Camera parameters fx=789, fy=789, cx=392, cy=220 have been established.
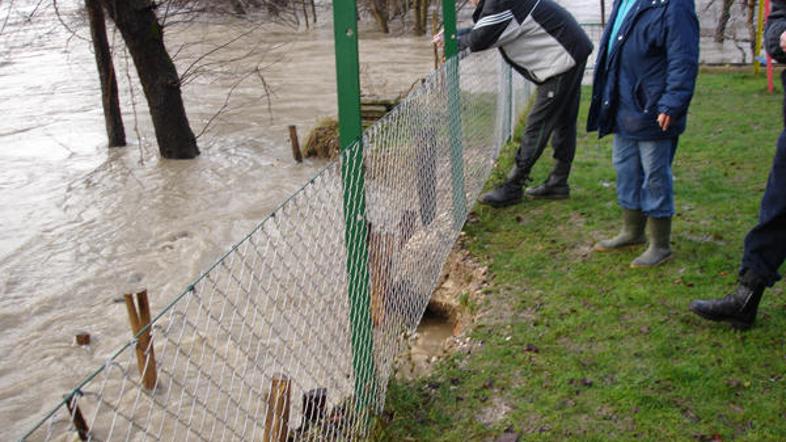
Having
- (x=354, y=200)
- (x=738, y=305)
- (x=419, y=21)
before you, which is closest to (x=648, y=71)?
(x=738, y=305)

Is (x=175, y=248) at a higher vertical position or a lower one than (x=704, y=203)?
lower

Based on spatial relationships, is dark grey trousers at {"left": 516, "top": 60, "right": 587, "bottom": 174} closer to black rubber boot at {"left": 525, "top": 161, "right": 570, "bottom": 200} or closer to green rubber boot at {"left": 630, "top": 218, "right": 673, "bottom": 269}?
black rubber boot at {"left": 525, "top": 161, "right": 570, "bottom": 200}

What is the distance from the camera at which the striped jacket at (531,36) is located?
17.3 feet

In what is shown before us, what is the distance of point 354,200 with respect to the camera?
3059 millimetres

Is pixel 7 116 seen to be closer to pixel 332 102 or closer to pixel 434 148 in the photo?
pixel 332 102

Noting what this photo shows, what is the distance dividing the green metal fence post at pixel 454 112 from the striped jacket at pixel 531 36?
0.18m

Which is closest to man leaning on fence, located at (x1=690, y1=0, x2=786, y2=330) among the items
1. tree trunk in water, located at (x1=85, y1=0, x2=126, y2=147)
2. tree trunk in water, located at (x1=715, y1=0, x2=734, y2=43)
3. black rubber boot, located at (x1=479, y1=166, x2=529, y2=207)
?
black rubber boot, located at (x1=479, y1=166, x2=529, y2=207)

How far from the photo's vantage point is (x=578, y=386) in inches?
139

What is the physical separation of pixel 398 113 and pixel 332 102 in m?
11.6

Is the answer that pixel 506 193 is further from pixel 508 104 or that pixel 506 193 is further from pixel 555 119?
pixel 508 104

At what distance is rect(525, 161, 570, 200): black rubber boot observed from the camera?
5996mm

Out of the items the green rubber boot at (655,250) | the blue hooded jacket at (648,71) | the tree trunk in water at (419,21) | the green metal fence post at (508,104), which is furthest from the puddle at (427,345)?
the tree trunk in water at (419,21)

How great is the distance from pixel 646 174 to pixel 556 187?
174cm

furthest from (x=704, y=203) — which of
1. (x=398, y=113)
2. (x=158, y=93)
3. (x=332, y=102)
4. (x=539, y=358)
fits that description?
(x=332, y=102)
